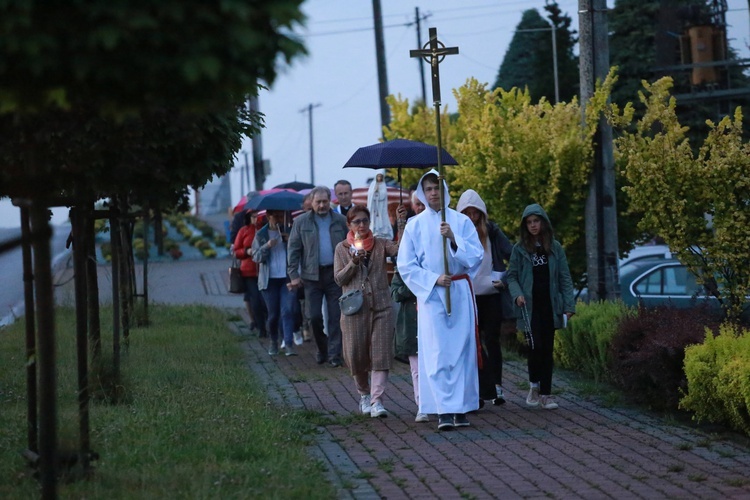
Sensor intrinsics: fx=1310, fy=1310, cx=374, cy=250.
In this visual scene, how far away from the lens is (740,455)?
801cm

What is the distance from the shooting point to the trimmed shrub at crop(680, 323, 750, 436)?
8.23 meters

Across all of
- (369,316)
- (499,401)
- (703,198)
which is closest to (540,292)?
(499,401)

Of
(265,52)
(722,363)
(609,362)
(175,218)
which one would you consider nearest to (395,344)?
(609,362)

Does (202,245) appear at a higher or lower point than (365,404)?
higher

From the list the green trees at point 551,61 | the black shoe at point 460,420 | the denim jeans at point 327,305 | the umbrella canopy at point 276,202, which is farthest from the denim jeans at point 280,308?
the green trees at point 551,61

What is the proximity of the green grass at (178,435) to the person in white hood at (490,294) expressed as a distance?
1574 mm

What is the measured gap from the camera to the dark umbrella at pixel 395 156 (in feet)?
45.7

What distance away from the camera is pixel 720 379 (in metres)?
8.45

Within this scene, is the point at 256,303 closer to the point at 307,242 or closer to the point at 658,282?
the point at 307,242

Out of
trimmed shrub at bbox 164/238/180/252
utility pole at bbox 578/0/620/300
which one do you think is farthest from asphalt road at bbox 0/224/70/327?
utility pole at bbox 578/0/620/300

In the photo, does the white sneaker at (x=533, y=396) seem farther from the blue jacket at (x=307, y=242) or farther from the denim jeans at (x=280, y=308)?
the denim jeans at (x=280, y=308)

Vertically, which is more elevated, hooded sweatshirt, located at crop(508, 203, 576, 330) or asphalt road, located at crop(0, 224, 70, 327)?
hooded sweatshirt, located at crop(508, 203, 576, 330)

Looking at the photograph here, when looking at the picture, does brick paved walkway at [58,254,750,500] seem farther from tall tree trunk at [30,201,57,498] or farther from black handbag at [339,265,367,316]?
tall tree trunk at [30,201,57,498]

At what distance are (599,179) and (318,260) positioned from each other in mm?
3133
